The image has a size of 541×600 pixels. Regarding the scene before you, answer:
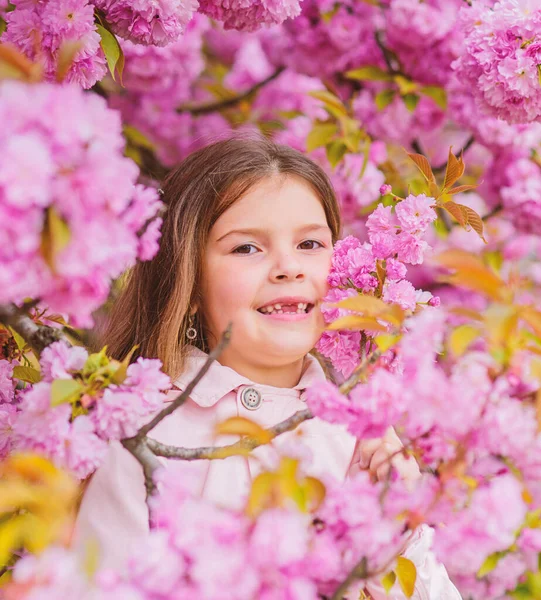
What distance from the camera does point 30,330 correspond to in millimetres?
1161

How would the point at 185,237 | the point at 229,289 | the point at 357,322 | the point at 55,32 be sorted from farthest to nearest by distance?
the point at 185,237, the point at 229,289, the point at 55,32, the point at 357,322

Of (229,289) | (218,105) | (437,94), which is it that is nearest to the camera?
(229,289)

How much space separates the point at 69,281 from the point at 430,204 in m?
0.80

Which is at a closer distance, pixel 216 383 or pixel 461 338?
pixel 461 338

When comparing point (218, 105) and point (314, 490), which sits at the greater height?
point (314, 490)

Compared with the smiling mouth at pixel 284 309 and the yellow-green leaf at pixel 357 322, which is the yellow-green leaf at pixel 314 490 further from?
the smiling mouth at pixel 284 309

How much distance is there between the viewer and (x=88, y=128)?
790 millimetres

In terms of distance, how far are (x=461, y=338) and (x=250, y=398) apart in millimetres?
789

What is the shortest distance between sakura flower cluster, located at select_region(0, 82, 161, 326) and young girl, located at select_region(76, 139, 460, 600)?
676mm

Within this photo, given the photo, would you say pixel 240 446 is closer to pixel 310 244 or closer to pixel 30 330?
pixel 30 330

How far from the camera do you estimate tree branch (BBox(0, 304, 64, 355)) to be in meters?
1.12

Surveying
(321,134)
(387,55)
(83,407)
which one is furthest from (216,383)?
(387,55)

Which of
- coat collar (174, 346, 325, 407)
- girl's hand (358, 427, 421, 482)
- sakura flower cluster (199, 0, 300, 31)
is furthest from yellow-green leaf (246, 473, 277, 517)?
sakura flower cluster (199, 0, 300, 31)

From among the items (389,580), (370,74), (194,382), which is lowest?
(389,580)
